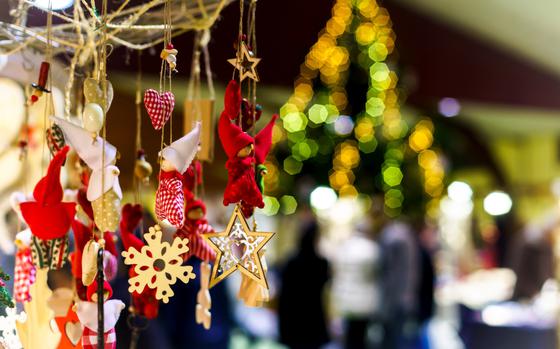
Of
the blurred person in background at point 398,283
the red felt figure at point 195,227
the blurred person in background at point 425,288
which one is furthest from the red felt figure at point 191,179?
the blurred person in background at point 425,288

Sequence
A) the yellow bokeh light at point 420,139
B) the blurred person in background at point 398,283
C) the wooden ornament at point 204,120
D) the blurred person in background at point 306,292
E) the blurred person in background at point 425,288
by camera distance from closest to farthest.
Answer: the wooden ornament at point 204,120 → the blurred person in background at point 306,292 → the blurred person in background at point 398,283 → the blurred person in background at point 425,288 → the yellow bokeh light at point 420,139

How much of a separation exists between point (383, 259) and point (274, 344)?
4.46ft

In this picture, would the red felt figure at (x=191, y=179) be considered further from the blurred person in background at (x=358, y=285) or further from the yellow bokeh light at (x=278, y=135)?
the yellow bokeh light at (x=278, y=135)

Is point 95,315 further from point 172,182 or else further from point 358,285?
point 358,285

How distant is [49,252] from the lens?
131 centimetres

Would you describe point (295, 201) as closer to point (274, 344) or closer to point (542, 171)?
point (274, 344)

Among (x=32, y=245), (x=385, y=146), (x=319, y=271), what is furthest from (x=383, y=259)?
(x=32, y=245)

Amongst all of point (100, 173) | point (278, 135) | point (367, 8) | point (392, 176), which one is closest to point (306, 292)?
point (278, 135)

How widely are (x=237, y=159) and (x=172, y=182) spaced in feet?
0.43

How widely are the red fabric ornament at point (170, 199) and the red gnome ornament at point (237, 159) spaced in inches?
3.6

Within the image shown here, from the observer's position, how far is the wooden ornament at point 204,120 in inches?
61.7

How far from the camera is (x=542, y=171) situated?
866cm

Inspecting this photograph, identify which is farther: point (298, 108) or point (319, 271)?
point (298, 108)

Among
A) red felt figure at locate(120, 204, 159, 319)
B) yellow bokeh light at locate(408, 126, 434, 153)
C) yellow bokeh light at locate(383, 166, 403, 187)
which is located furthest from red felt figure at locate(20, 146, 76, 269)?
yellow bokeh light at locate(408, 126, 434, 153)
